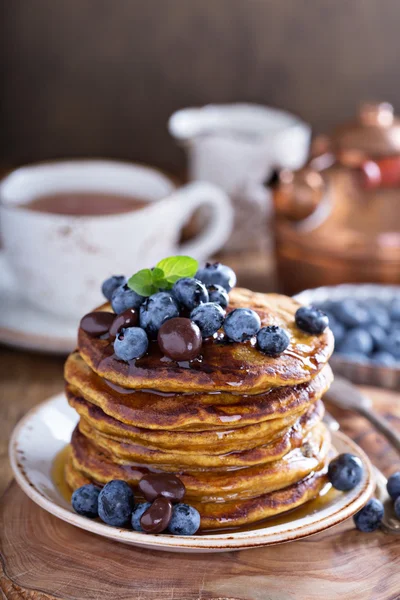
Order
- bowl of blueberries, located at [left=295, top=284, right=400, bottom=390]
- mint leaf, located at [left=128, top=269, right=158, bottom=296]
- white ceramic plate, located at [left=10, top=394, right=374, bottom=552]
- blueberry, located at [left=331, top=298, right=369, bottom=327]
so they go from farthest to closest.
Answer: blueberry, located at [left=331, top=298, right=369, bottom=327], bowl of blueberries, located at [left=295, top=284, right=400, bottom=390], mint leaf, located at [left=128, top=269, right=158, bottom=296], white ceramic plate, located at [left=10, top=394, right=374, bottom=552]

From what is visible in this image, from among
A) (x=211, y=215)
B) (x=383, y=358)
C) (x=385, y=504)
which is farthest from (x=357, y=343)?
(x=385, y=504)

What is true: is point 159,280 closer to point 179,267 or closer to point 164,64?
point 179,267

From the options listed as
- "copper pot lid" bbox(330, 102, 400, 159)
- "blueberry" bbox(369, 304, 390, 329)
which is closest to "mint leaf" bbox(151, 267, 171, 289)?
"blueberry" bbox(369, 304, 390, 329)

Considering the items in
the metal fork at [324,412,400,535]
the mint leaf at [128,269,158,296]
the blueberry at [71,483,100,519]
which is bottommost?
the metal fork at [324,412,400,535]

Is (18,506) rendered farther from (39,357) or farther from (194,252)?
(194,252)

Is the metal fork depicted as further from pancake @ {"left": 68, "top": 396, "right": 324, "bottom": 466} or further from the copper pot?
the copper pot

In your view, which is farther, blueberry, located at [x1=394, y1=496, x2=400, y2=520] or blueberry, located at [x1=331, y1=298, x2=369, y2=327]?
blueberry, located at [x1=331, y1=298, x2=369, y2=327]

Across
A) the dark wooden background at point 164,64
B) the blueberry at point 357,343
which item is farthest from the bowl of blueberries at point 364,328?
the dark wooden background at point 164,64
